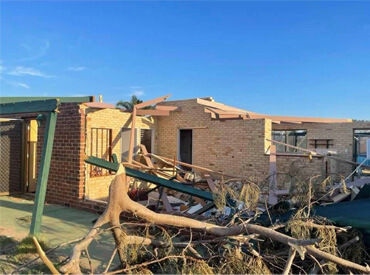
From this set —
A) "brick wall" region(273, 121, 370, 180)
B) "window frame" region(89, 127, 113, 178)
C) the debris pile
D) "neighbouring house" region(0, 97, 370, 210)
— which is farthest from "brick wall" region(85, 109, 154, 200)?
the debris pile

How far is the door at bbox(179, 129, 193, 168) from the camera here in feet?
51.2

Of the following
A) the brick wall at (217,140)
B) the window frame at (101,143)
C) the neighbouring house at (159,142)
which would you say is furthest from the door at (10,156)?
the brick wall at (217,140)

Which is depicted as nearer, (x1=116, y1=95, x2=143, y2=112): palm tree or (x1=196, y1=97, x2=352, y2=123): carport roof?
(x1=196, y1=97, x2=352, y2=123): carport roof

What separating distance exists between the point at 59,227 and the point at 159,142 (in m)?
9.81

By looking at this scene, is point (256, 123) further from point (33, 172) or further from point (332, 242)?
point (332, 242)

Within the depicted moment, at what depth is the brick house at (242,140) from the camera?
484 inches

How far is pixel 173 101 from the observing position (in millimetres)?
15820

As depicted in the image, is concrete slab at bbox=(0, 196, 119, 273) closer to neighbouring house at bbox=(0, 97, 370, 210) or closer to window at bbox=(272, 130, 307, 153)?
neighbouring house at bbox=(0, 97, 370, 210)

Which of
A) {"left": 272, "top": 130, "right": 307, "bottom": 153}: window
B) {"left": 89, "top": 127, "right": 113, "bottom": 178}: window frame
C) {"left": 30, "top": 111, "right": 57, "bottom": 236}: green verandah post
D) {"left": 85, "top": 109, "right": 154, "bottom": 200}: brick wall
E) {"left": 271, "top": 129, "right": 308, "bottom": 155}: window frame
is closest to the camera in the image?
Result: {"left": 30, "top": 111, "right": 57, "bottom": 236}: green verandah post

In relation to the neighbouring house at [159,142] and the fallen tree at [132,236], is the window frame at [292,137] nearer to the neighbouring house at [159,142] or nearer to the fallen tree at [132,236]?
the neighbouring house at [159,142]

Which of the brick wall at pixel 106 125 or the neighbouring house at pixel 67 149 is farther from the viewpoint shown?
the brick wall at pixel 106 125

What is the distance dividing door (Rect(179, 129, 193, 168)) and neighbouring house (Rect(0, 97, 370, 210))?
5 cm

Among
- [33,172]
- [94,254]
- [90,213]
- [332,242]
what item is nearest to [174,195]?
[90,213]

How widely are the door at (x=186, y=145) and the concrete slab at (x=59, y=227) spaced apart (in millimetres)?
7892
